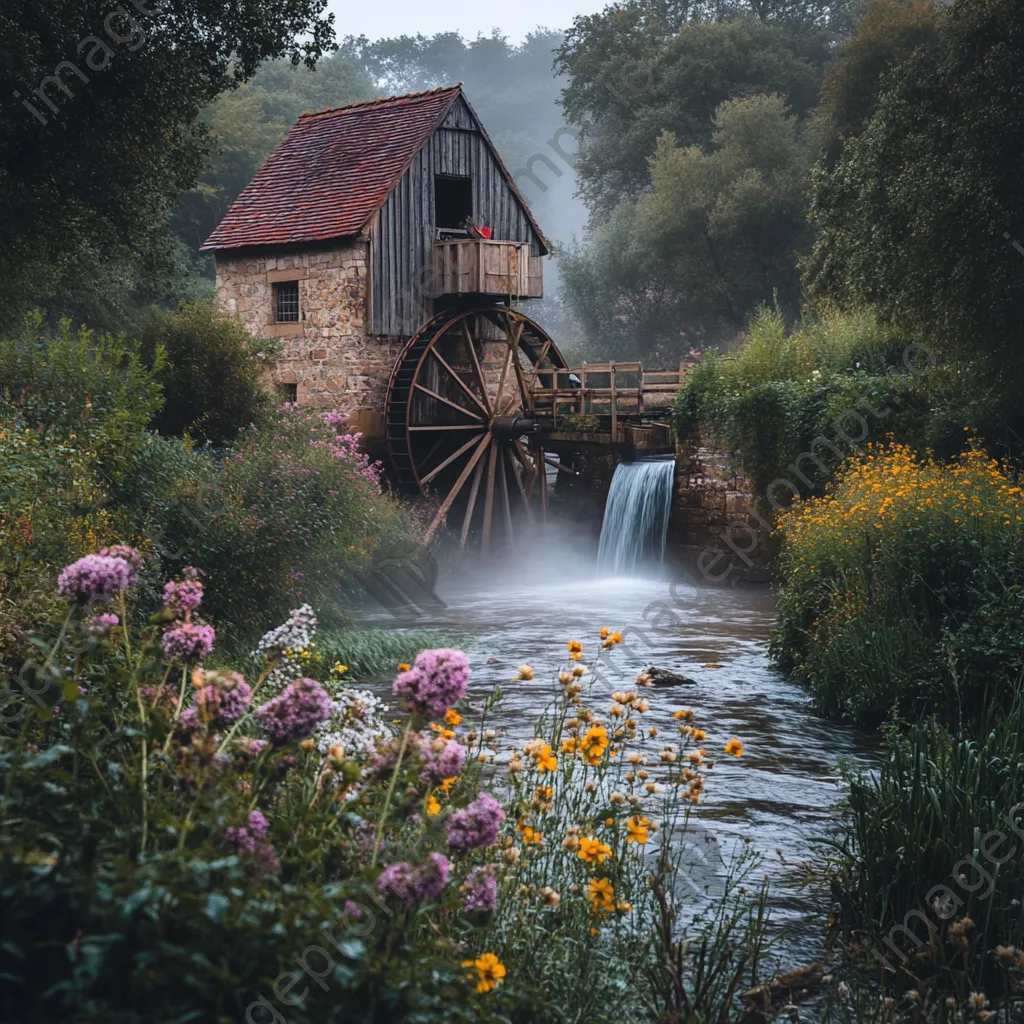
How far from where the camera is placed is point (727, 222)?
110 ft

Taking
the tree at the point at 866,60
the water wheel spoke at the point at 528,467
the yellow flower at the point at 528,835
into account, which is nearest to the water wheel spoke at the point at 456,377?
the water wheel spoke at the point at 528,467

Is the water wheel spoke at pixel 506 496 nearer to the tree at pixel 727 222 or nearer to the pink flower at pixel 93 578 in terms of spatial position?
the tree at pixel 727 222

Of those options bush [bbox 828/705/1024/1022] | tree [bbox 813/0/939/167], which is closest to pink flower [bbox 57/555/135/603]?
bush [bbox 828/705/1024/1022]

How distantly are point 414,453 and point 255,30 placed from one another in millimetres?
12155

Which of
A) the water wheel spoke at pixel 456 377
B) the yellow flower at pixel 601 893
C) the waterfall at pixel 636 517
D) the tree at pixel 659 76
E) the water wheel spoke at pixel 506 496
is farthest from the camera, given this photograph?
the tree at pixel 659 76

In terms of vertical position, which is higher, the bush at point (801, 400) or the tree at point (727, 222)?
the tree at point (727, 222)

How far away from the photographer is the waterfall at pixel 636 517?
2058 cm

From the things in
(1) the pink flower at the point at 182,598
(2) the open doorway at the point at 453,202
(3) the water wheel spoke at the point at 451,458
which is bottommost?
(1) the pink flower at the point at 182,598

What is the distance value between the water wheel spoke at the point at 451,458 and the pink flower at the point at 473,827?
18.1 meters

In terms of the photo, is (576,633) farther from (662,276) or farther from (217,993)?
(662,276)

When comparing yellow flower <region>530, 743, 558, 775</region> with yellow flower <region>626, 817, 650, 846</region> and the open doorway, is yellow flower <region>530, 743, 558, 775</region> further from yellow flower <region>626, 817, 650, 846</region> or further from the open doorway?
the open doorway

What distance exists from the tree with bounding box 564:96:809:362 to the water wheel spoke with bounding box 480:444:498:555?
13.5m

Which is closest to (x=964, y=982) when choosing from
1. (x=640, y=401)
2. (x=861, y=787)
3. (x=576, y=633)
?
(x=861, y=787)

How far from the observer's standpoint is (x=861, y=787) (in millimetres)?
5312
